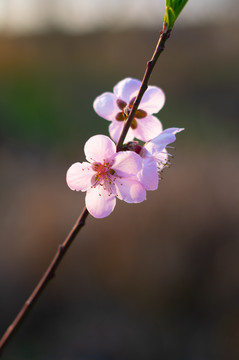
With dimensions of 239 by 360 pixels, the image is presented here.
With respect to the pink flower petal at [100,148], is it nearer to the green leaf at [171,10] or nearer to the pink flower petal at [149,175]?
the pink flower petal at [149,175]

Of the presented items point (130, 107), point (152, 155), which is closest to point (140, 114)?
point (130, 107)

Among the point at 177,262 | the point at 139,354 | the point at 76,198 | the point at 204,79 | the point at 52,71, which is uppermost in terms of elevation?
the point at 204,79

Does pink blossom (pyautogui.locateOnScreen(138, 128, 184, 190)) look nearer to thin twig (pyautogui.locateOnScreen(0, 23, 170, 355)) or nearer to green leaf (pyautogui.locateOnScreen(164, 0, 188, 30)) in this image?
thin twig (pyautogui.locateOnScreen(0, 23, 170, 355))

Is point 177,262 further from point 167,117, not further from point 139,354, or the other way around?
point 167,117

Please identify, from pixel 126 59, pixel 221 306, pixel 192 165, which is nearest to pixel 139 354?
pixel 221 306

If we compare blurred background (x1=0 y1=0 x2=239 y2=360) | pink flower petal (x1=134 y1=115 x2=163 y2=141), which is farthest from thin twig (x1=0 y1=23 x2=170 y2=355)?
blurred background (x1=0 y1=0 x2=239 y2=360)

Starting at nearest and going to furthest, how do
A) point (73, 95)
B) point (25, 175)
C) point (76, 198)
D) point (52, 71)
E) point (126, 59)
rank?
point (76, 198), point (25, 175), point (73, 95), point (52, 71), point (126, 59)
